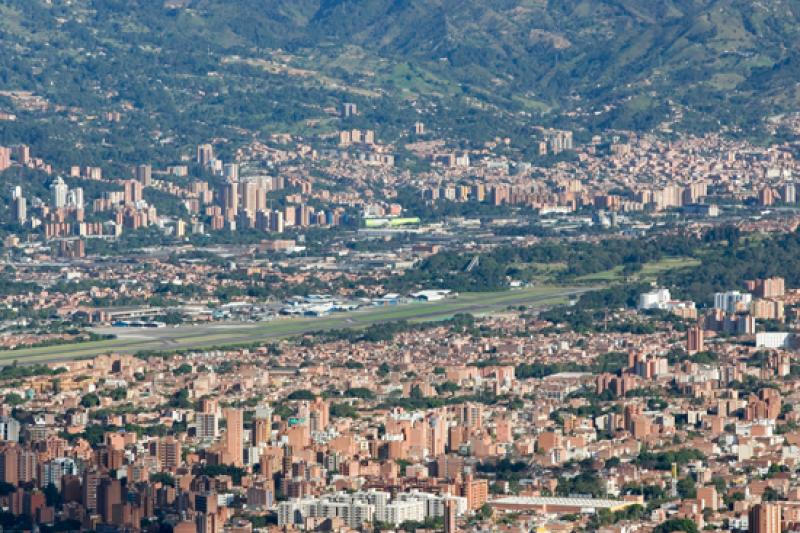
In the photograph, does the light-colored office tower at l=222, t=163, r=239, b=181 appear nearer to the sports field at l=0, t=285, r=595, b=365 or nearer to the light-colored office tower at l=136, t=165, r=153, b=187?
the light-colored office tower at l=136, t=165, r=153, b=187

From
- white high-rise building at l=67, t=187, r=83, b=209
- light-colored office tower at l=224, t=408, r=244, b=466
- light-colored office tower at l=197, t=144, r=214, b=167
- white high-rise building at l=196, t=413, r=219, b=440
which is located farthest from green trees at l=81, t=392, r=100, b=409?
light-colored office tower at l=197, t=144, r=214, b=167

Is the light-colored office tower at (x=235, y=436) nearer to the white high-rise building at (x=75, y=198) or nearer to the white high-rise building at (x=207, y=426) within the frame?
the white high-rise building at (x=207, y=426)

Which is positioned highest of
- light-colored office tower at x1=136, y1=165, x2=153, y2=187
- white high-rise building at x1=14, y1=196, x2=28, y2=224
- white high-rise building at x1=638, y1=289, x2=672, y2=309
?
light-colored office tower at x1=136, y1=165, x2=153, y2=187

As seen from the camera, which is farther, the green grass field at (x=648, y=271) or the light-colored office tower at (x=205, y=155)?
the light-colored office tower at (x=205, y=155)

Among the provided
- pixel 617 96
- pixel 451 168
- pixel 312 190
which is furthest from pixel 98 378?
pixel 617 96

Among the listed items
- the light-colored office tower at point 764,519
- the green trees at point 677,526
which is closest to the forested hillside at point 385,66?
the green trees at point 677,526

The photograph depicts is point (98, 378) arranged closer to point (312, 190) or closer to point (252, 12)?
point (312, 190)

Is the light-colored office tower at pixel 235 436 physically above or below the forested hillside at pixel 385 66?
below

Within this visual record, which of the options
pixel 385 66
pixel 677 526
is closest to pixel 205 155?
pixel 385 66

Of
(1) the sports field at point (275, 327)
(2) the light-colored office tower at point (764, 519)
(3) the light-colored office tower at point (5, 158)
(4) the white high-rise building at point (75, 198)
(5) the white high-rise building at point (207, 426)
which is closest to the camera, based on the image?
(2) the light-colored office tower at point (764, 519)
